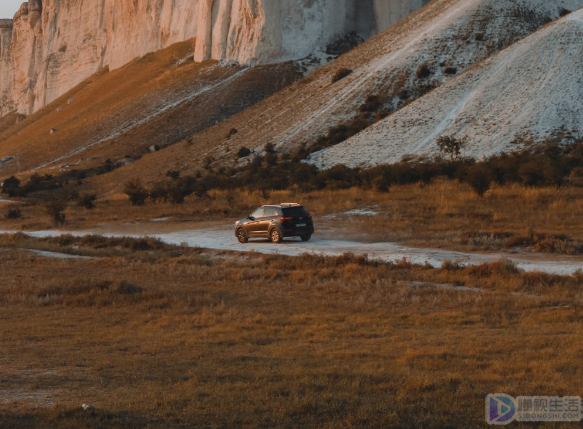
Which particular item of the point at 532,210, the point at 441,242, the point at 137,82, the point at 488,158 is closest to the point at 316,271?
the point at 441,242

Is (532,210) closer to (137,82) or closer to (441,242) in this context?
(441,242)

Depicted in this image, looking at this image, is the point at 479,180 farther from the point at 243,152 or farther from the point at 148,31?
the point at 148,31

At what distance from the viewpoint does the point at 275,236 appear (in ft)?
86.1

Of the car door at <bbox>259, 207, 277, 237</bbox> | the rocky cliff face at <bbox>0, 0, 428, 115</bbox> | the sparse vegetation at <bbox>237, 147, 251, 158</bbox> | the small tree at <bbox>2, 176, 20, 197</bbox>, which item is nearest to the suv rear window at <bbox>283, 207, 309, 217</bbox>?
the car door at <bbox>259, 207, 277, 237</bbox>

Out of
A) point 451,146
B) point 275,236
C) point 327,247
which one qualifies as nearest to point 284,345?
point 327,247

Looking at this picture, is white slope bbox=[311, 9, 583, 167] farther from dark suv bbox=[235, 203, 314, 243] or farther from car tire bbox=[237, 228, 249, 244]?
car tire bbox=[237, 228, 249, 244]

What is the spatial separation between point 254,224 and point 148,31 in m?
A: 81.6

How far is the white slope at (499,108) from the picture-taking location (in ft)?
143

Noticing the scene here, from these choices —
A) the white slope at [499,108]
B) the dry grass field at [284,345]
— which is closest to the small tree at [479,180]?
the white slope at [499,108]

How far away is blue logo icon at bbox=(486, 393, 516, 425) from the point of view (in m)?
6.96

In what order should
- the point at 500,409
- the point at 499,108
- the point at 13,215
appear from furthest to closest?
the point at 499,108
the point at 13,215
the point at 500,409

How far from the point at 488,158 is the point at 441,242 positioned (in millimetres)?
18734

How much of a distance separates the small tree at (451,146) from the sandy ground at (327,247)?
609 inches

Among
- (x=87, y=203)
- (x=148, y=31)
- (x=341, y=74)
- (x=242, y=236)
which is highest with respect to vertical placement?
(x=148, y=31)
